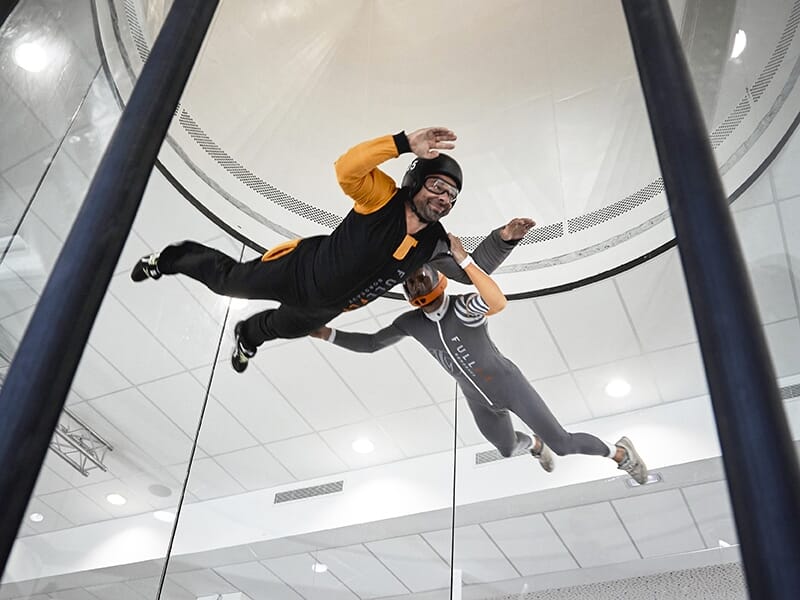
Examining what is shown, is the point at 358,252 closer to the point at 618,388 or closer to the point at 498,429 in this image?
the point at 498,429

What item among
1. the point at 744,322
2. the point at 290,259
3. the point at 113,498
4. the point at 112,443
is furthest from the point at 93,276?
the point at 113,498

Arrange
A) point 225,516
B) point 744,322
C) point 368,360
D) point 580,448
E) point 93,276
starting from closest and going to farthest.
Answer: point 744,322 < point 93,276 < point 580,448 < point 225,516 < point 368,360

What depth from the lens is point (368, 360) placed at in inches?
167

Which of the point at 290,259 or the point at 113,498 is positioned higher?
the point at 290,259

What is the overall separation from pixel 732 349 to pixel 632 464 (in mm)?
2684

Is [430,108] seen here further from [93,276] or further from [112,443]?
[93,276]

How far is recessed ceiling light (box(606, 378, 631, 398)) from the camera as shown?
3607mm

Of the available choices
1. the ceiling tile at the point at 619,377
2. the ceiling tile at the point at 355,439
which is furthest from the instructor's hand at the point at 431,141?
the ceiling tile at the point at 355,439

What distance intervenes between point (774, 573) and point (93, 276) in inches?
36.2

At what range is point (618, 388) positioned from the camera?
3678mm

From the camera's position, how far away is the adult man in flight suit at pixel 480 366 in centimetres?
290

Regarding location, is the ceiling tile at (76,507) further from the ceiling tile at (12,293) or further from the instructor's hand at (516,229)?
the instructor's hand at (516,229)

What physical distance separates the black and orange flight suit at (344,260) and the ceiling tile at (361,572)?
132 cm

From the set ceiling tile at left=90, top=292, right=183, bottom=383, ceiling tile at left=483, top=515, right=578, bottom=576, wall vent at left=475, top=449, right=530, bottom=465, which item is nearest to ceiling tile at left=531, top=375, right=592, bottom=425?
wall vent at left=475, top=449, right=530, bottom=465
